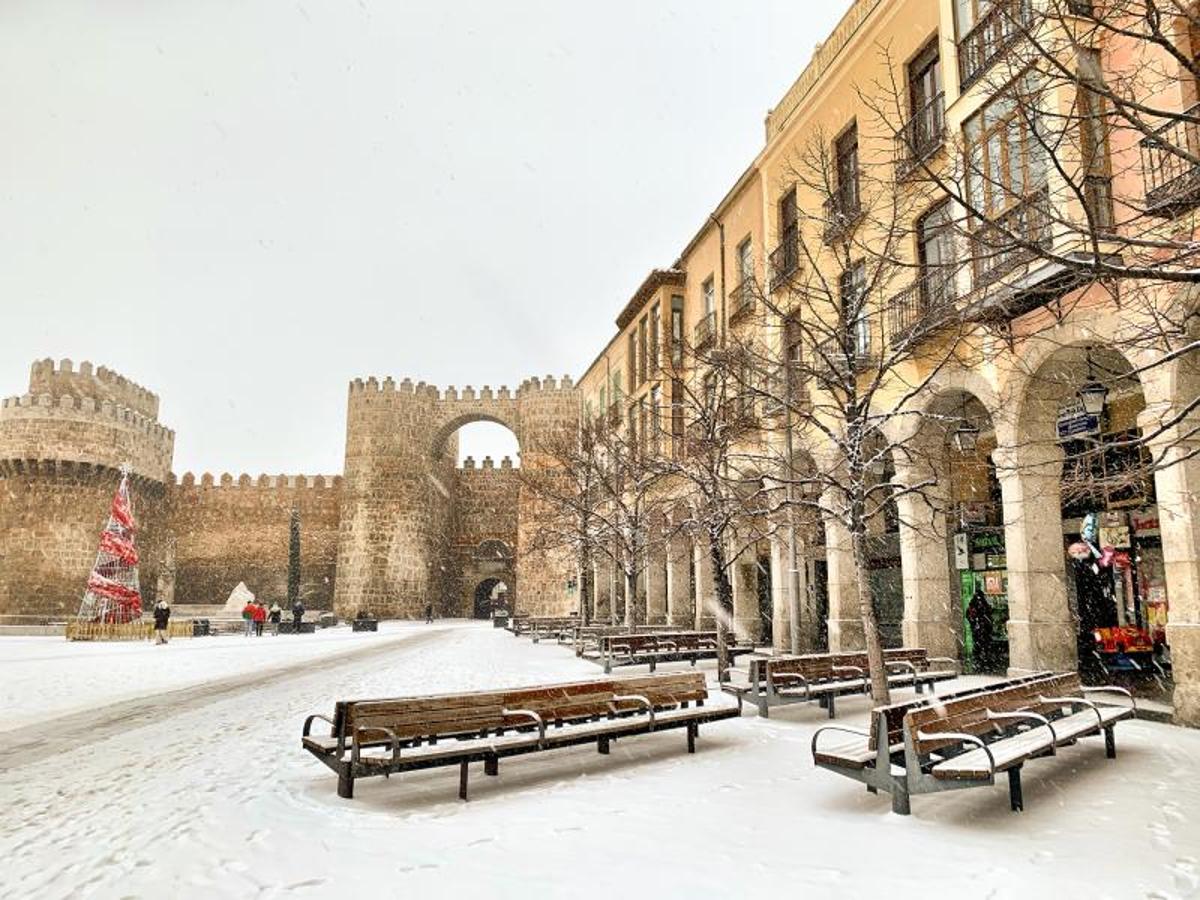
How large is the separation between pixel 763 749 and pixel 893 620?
12.8 meters

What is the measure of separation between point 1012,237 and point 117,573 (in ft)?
98.3

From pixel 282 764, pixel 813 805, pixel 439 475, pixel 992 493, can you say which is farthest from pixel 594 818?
pixel 439 475

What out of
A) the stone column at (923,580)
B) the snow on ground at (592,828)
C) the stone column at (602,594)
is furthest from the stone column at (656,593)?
the snow on ground at (592,828)

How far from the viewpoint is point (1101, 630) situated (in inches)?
491

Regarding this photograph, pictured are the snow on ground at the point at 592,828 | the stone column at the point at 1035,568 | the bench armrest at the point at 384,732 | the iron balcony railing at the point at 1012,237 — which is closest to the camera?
the snow on ground at the point at 592,828

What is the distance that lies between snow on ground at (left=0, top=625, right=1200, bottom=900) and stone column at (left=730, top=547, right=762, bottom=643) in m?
12.5

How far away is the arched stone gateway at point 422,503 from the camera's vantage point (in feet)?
141

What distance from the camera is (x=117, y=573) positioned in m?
26.6

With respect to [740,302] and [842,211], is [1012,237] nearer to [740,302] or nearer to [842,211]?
[842,211]

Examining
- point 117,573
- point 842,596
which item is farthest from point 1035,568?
point 117,573

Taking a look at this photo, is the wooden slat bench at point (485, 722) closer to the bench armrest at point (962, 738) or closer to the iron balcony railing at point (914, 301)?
the bench armrest at point (962, 738)

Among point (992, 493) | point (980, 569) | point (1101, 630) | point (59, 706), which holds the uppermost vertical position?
point (992, 493)

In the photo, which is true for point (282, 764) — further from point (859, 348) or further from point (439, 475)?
point (439, 475)

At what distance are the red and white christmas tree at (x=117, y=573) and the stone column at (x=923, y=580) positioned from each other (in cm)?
2539
